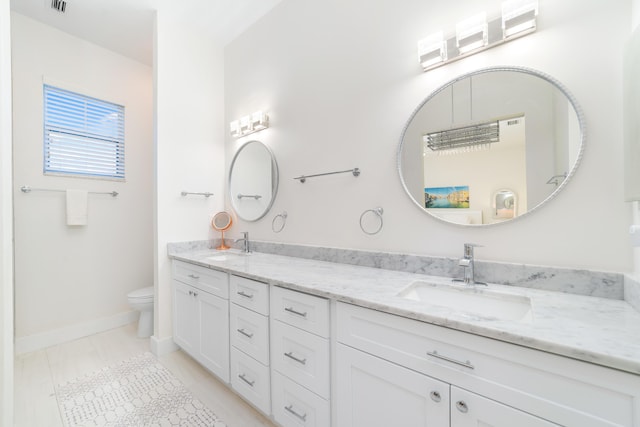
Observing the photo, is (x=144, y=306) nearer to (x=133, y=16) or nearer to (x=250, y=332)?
(x=250, y=332)

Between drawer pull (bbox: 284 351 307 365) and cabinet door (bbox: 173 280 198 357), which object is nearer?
drawer pull (bbox: 284 351 307 365)

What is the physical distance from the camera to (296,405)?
4.22ft

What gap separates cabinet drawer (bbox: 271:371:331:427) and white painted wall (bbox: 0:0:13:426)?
0.97m

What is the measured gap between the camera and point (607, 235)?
3.49ft

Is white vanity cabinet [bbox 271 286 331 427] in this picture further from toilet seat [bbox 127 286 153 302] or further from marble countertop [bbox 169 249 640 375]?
toilet seat [bbox 127 286 153 302]

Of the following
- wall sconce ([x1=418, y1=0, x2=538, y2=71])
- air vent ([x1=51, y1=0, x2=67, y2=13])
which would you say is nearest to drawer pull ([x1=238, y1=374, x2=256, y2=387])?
wall sconce ([x1=418, y1=0, x2=538, y2=71])

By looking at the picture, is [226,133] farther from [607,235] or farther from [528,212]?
[607,235]

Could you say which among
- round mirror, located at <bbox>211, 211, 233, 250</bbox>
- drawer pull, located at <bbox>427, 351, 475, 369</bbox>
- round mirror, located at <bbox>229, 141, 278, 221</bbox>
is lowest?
drawer pull, located at <bbox>427, 351, 475, 369</bbox>

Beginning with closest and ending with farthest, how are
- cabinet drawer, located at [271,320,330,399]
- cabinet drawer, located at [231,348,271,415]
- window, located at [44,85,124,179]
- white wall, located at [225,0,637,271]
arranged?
1. white wall, located at [225,0,637,271]
2. cabinet drawer, located at [271,320,330,399]
3. cabinet drawer, located at [231,348,271,415]
4. window, located at [44,85,124,179]

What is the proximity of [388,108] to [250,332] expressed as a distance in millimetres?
1547

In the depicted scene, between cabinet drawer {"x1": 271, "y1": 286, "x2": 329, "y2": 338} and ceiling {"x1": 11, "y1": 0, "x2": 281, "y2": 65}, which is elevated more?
ceiling {"x1": 11, "y1": 0, "x2": 281, "y2": 65}

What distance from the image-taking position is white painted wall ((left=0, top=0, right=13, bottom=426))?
823 mm

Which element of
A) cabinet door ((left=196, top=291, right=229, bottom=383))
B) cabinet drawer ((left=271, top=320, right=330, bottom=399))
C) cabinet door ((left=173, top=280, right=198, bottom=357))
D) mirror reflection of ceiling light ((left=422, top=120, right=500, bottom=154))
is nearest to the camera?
cabinet drawer ((left=271, top=320, right=330, bottom=399))

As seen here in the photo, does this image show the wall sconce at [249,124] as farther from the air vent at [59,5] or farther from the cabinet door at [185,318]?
the air vent at [59,5]
